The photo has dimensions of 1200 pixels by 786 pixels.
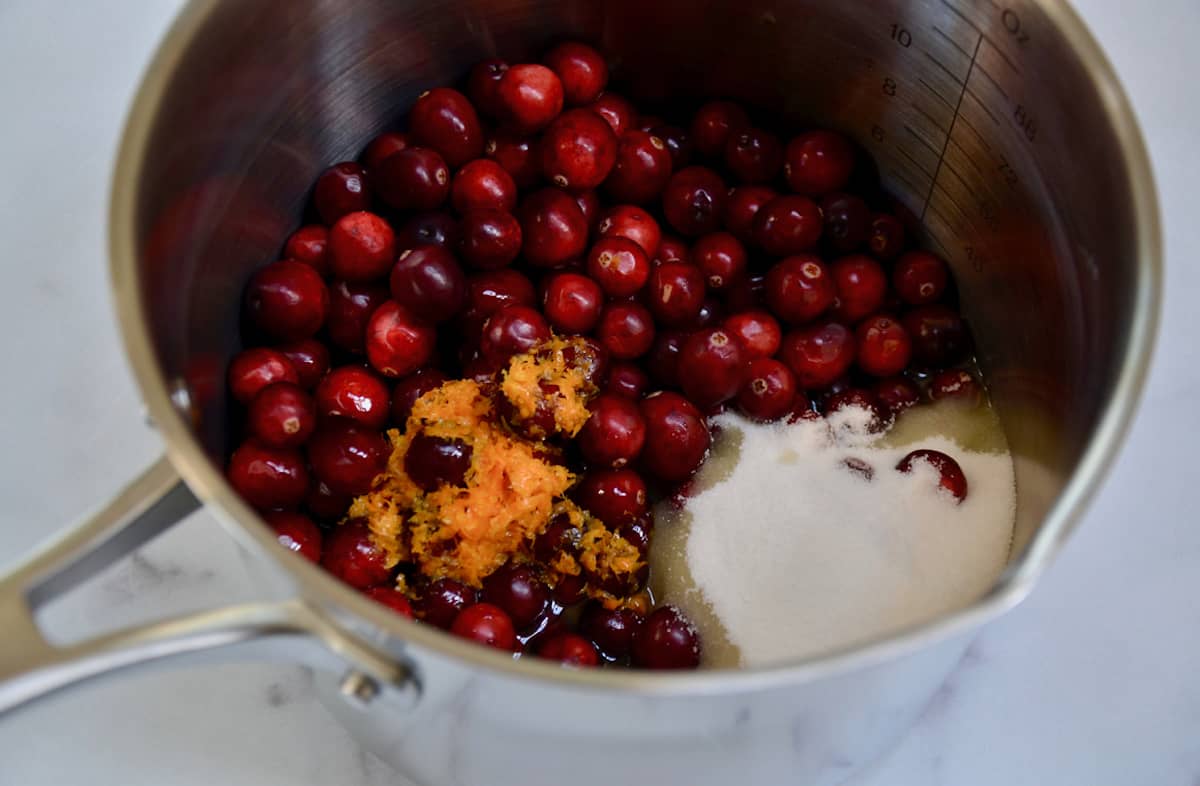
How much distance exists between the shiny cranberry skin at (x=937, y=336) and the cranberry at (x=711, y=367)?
0.77 feet

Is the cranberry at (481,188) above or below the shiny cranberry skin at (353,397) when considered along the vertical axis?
above

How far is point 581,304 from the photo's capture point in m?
1.35

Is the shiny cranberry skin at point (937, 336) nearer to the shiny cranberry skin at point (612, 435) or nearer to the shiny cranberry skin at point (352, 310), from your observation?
the shiny cranberry skin at point (612, 435)

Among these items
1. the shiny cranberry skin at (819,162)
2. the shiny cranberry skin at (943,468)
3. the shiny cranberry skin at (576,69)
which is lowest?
the shiny cranberry skin at (943,468)

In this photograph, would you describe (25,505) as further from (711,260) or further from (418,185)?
(711,260)

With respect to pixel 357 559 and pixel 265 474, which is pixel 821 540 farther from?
pixel 265 474

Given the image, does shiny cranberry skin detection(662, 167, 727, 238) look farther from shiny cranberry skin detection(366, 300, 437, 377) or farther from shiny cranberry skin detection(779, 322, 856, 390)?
shiny cranberry skin detection(366, 300, 437, 377)

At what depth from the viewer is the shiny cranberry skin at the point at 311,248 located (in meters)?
1.36

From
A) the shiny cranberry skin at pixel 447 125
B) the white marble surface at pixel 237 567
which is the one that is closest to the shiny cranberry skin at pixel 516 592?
the white marble surface at pixel 237 567

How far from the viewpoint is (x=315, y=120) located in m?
1.34

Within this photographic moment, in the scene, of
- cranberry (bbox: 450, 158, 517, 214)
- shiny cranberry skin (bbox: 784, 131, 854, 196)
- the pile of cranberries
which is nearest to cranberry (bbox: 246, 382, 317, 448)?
the pile of cranberries

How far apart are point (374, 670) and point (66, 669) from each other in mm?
207

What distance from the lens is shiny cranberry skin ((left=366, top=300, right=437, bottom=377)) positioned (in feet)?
4.34

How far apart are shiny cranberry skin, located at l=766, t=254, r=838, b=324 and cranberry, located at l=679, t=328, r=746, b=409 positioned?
0.10 meters
